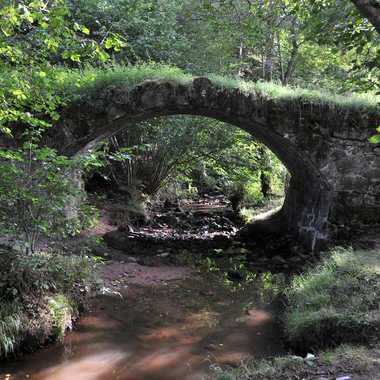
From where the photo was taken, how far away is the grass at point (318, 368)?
322 centimetres

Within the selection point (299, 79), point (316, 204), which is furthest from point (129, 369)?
point (299, 79)

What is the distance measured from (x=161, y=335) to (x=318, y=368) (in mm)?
2115

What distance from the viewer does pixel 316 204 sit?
8.51 meters

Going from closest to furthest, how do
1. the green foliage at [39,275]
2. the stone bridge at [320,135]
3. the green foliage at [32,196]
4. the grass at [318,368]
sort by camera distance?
the grass at [318,368], the green foliage at [39,275], the green foliage at [32,196], the stone bridge at [320,135]

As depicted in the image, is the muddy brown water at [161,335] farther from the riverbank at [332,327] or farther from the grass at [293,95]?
the grass at [293,95]

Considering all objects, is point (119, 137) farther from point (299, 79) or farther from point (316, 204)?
point (299, 79)

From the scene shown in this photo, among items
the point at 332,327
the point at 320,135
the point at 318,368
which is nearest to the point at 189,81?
the point at 320,135

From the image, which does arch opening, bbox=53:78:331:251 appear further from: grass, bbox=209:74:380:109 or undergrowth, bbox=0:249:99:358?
undergrowth, bbox=0:249:99:358

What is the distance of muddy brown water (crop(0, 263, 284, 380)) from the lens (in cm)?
409

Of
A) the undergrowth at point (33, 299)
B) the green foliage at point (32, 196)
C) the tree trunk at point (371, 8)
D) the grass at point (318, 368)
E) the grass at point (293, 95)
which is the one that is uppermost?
the grass at point (293, 95)

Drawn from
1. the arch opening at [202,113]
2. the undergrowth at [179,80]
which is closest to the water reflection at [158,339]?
the arch opening at [202,113]

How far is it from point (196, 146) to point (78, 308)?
707 cm

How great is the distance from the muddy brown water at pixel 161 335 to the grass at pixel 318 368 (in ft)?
2.46

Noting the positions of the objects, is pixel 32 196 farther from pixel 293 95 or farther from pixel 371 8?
pixel 293 95
